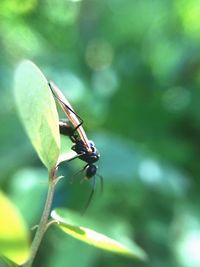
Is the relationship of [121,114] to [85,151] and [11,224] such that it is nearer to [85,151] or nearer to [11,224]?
[85,151]

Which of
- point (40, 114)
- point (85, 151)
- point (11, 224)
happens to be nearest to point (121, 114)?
point (85, 151)

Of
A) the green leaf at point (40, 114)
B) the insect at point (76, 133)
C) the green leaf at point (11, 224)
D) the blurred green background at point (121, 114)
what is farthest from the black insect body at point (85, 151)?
the blurred green background at point (121, 114)

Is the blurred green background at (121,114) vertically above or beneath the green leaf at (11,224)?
beneath

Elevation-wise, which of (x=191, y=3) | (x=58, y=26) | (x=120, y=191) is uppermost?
(x=58, y=26)

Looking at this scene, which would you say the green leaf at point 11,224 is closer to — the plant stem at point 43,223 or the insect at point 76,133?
the plant stem at point 43,223

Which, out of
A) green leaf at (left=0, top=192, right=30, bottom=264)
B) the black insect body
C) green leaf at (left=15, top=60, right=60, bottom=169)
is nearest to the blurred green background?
the black insect body

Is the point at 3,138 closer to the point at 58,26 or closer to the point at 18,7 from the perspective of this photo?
the point at 58,26

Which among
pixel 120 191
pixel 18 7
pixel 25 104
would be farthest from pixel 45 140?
pixel 120 191
